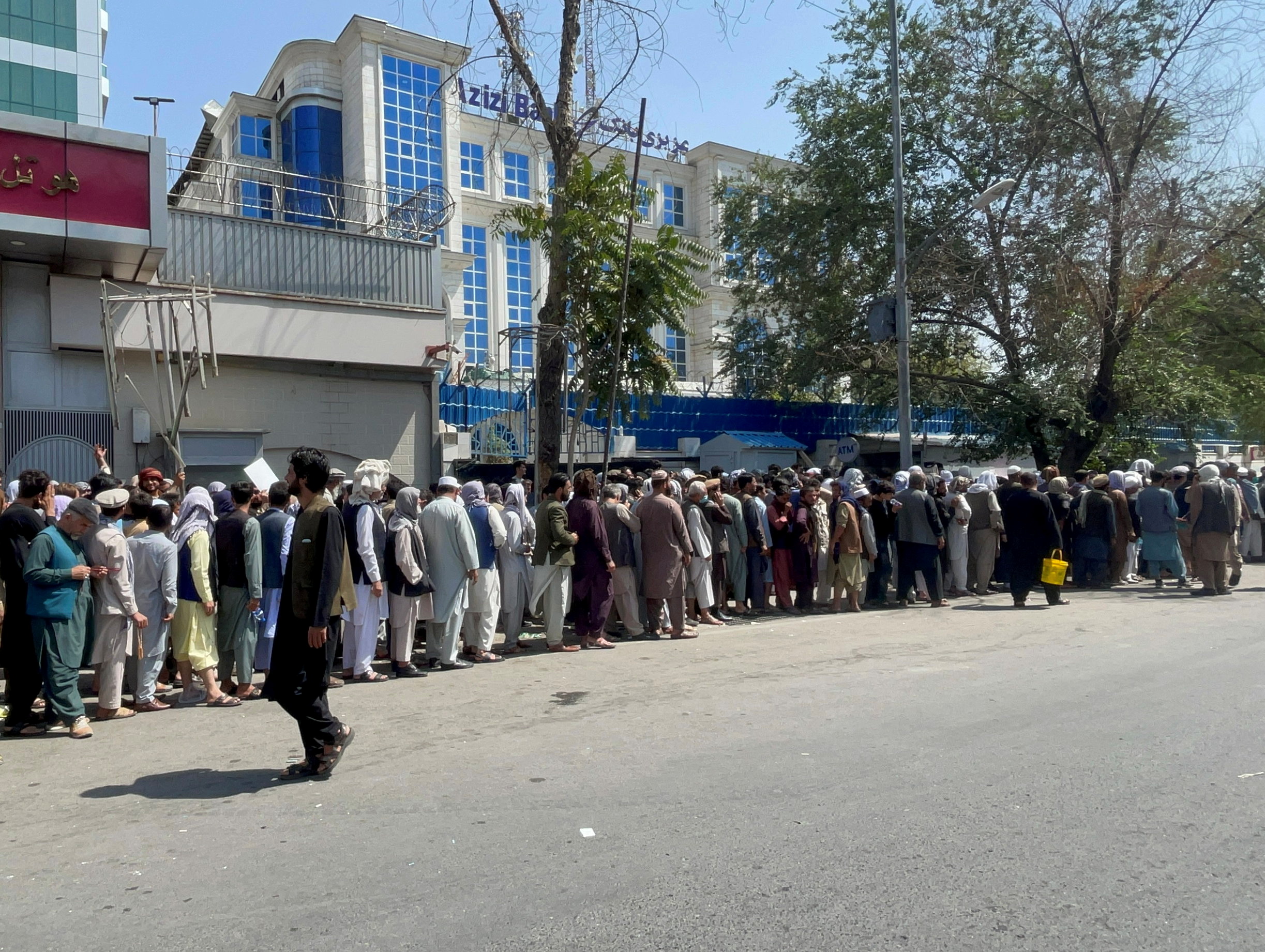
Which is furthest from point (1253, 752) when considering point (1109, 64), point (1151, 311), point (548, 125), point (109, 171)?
point (1109, 64)

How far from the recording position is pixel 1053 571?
40.8 ft

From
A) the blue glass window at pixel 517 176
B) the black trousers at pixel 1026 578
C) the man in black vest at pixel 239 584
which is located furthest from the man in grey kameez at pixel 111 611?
the blue glass window at pixel 517 176

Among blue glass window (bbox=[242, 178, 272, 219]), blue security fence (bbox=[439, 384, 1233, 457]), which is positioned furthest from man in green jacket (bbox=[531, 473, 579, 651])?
blue glass window (bbox=[242, 178, 272, 219])

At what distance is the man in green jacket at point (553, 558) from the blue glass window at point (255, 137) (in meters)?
27.1

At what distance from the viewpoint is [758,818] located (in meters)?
4.88

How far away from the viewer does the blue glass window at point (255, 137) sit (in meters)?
32.5

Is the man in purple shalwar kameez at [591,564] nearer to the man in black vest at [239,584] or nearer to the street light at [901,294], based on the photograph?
the man in black vest at [239,584]

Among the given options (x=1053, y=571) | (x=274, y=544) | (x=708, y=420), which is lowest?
(x=1053, y=571)

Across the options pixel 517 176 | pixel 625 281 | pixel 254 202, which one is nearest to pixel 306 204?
pixel 254 202

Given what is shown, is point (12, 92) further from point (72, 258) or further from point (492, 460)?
point (492, 460)

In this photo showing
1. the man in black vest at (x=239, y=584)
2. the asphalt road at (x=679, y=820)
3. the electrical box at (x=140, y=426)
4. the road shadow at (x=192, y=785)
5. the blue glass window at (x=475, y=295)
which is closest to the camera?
the asphalt road at (x=679, y=820)

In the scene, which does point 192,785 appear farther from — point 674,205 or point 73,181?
point 674,205

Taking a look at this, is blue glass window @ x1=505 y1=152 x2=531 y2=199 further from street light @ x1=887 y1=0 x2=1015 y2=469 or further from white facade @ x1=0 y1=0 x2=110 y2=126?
street light @ x1=887 y1=0 x2=1015 y2=469

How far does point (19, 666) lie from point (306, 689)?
9.26 ft
